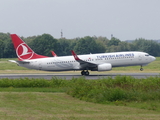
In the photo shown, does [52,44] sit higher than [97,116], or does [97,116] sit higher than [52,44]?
[52,44]

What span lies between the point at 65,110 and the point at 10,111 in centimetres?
253

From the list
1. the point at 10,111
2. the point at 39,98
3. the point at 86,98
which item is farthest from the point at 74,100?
the point at 10,111

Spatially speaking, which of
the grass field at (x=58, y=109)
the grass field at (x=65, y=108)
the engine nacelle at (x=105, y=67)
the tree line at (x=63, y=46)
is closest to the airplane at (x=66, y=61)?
the engine nacelle at (x=105, y=67)

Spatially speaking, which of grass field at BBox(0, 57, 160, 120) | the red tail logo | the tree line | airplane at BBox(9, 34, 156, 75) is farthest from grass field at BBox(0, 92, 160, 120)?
the tree line

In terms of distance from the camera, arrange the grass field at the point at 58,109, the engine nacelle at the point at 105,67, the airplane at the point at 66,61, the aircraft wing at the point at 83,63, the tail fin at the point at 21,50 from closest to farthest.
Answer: the grass field at the point at 58,109
the engine nacelle at the point at 105,67
the aircraft wing at the point at 83,63
the airplane at the point at 66,61
the tail fin at the point at 21,50

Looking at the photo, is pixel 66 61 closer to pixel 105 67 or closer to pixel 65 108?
pixel 105 67

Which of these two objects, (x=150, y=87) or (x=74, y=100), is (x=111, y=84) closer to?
Result: (x=150, y=87)

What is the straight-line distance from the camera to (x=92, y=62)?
4316 centimetres

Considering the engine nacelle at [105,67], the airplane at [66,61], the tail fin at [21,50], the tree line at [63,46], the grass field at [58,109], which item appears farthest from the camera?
the tree line at [63,46]

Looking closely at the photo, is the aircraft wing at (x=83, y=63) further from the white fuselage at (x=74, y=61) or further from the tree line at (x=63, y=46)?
the tree line at (x=63, y=46)

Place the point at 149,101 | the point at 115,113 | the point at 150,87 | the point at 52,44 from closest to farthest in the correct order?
1. the point at 115,113
2. the point at 149,101
3. the point at 150,87
4. the point at 52,44

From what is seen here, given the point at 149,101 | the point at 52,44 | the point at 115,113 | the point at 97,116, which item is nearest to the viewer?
the point at 97,116

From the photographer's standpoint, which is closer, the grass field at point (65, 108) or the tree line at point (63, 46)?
the grass field at point (65, 108)

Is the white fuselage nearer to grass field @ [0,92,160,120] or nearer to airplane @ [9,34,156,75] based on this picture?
airplane @ [9,34,156,75]
